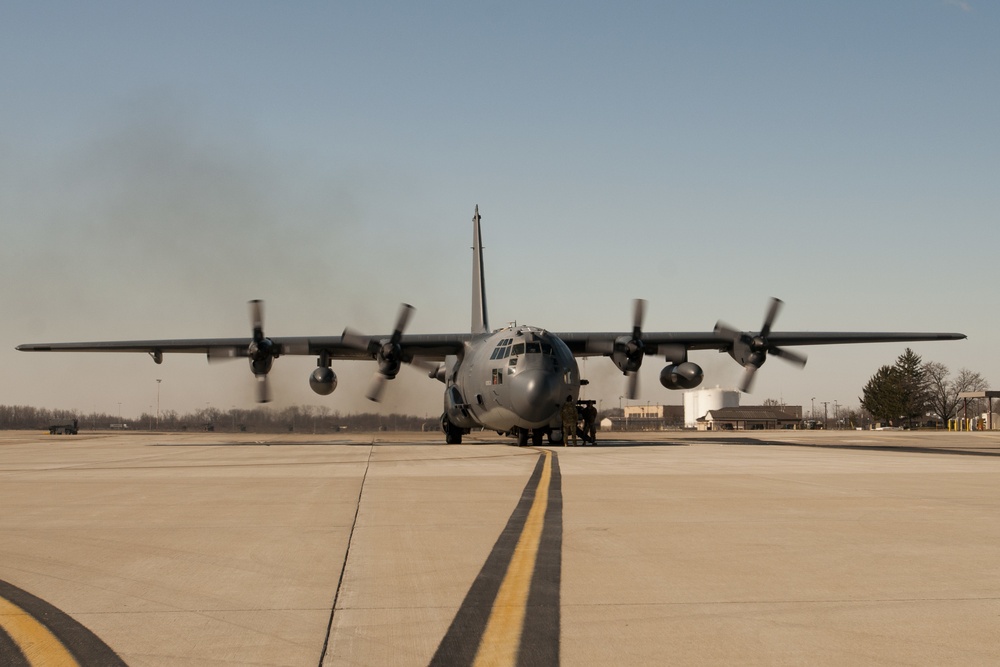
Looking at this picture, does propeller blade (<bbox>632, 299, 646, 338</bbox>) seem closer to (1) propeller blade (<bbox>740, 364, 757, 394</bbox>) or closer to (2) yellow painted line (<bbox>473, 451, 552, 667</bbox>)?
(1) propeller blade (<bbox>740, 364, 757, 394</bbox>)

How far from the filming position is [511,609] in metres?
5.80

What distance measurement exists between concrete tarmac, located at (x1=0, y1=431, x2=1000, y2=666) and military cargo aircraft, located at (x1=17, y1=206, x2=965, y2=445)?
17238 millimetres

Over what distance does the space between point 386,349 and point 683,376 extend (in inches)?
496

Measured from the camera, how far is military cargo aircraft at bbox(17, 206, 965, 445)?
1256 inches

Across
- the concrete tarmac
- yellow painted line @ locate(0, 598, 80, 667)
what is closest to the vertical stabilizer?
the concrete tarmac

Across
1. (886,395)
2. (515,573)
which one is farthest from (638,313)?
(886,395)

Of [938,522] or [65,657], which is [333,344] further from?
[65,657]

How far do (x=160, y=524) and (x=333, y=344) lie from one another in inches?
1142

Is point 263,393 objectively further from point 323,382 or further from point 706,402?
point 706,402

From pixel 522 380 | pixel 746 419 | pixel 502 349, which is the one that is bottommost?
pixel 746 419

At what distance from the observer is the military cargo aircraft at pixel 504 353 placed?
31.9m

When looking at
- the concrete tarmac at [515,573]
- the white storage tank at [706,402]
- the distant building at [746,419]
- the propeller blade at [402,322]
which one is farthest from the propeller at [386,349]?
the white storage tank at [706,402]

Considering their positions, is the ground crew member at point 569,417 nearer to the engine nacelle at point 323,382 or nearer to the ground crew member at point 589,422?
the ground crew member at point 589,422

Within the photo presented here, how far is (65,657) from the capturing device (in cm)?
476
